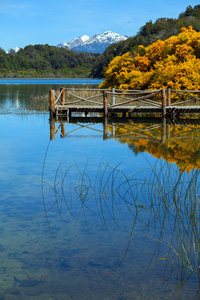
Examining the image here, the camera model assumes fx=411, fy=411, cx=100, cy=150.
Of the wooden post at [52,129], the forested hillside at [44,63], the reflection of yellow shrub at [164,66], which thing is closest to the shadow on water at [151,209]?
the wooden post at [52,129]

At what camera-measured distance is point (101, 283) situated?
14.2 feet

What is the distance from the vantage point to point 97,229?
591cm

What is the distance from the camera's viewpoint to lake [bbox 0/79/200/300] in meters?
4.33

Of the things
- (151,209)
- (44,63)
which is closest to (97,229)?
(151,209)

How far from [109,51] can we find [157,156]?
4047 inches

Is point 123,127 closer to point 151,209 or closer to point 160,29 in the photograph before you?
point 151,209

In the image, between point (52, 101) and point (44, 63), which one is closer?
point (52, 101)

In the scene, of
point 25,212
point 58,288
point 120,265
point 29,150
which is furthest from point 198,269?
point 29,150

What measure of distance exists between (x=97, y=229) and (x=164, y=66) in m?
21.6

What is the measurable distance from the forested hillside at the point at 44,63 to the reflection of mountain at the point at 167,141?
144 m

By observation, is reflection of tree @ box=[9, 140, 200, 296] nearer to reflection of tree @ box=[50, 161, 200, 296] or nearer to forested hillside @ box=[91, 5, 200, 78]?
reflection of tree @ box=[50, 161, 200, 296]

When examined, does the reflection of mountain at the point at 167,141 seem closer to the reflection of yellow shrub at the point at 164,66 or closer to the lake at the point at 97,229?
the lake at the point at 97,229

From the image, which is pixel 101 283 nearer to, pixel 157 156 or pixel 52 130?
pixel 157 156

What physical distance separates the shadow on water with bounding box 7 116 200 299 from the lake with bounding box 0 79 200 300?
1 centimetres
